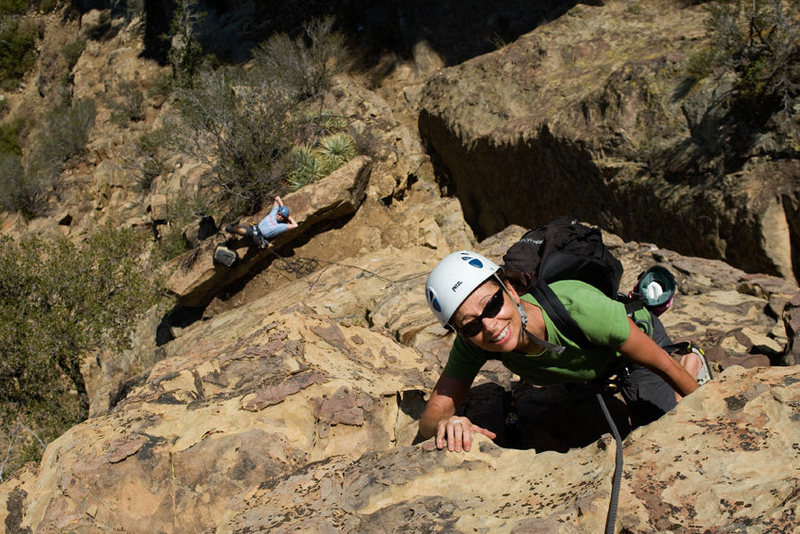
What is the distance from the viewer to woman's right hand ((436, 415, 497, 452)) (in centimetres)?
275

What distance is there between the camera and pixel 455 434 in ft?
9.09

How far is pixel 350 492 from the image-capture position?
2717 millimetres

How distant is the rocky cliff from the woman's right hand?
0.07m

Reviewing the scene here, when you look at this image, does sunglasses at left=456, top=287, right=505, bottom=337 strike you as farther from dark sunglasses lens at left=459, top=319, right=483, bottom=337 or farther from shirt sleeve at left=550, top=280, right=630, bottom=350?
shirt sleeve at left=550, top=280, right=630, bottom=350

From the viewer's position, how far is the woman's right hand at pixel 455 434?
2754 millimetres

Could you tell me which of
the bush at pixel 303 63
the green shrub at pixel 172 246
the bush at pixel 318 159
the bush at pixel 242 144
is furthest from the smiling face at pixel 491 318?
the bush at pixel 303 63

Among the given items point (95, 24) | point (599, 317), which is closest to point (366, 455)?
point (599, 317)

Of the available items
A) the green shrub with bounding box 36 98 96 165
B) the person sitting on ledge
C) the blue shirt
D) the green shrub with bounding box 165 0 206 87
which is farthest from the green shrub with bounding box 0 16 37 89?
the blue shirt

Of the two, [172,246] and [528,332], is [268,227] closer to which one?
[172,246]

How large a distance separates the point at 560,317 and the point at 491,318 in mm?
314

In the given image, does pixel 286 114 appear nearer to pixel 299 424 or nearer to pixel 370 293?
pixel 370 293

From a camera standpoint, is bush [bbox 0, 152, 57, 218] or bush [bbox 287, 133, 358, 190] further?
bush [bbox 0, 152, 57, 218]

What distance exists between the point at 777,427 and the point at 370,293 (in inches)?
214

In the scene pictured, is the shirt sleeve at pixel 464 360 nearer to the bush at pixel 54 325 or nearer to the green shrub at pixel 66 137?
the bush at pixel 54 325
